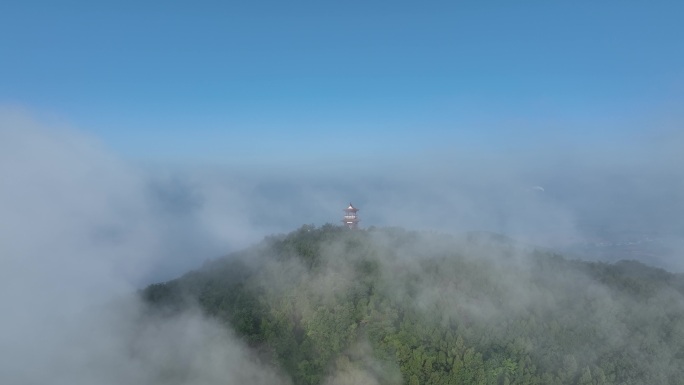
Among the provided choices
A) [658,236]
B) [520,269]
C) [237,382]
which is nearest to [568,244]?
[658,236]

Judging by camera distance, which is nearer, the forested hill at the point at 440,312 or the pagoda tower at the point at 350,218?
the forested hill at the point at 440,312

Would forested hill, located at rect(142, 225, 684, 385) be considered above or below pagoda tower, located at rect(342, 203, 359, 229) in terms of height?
below

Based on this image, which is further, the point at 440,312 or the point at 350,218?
the point at 350,218

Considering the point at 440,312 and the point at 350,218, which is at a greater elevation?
the point at 350,218

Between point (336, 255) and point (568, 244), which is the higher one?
point (336, 255)

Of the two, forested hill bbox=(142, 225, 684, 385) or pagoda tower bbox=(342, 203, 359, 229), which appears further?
pagoda tower bbox=(342, 203, 359, 229)

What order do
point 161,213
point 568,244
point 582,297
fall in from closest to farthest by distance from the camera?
point 582,297, point 161,213, point 568,244

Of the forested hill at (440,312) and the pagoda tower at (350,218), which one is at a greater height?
the pagoda tower at (350,218)

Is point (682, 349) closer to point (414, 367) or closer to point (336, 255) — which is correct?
point (414, 367)
